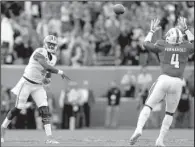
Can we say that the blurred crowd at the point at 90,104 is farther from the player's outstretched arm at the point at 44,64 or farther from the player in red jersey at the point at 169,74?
the player in red jersey at the point at 169,74

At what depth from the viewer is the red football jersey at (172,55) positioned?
1054 cm

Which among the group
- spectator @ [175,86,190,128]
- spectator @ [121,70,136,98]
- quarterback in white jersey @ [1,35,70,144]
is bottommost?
spectator @ [175,86,190,128]

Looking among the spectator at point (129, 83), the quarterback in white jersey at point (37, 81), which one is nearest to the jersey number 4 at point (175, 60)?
the quarterback in white jersey at point (37, 81)

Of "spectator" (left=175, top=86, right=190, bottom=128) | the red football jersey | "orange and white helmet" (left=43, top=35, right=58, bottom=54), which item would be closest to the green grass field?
the red football jersey

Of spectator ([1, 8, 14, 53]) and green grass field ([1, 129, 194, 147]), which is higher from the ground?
spectator ([1, 8, 14, 53])

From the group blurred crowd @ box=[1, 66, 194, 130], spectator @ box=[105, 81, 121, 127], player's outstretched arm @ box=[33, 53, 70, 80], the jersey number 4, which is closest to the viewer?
the jersey number 4

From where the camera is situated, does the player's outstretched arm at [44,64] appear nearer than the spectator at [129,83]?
Yes

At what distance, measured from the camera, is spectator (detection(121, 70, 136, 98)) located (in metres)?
20.8

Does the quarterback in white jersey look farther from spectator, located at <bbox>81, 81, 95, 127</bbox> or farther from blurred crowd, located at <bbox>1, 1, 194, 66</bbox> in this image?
spectator, located at <bbox>81, 81, 95, 127</bbox>

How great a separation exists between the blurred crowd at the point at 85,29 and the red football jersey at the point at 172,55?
932 cm

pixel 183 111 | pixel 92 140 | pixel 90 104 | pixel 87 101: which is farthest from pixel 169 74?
pixel 90 104

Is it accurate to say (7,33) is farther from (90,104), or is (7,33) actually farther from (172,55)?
(172,55)

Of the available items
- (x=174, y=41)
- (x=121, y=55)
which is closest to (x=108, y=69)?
(x=121, y=55)

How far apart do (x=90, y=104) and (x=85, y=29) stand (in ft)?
8.53
